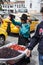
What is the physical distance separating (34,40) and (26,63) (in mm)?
2550

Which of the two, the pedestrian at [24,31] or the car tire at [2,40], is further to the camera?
the car tire at [2,40]

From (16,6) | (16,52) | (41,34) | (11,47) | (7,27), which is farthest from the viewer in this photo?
(16,6)

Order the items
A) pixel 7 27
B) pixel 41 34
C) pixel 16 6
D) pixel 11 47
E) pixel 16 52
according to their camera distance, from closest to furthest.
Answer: pixel 41 34 < pixel 16 52 < pixel 11 47 < pixel 7 27 < pixel 16 6

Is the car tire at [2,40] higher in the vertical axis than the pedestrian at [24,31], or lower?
lower

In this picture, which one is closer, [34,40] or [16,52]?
[34,40]

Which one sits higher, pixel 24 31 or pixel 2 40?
pixel 24 31

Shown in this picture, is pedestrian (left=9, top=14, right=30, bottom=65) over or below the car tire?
over

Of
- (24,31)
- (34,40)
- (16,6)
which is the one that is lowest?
(16,6)

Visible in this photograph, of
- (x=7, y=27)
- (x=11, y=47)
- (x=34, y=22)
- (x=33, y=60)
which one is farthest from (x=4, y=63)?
(x=34, y=22)

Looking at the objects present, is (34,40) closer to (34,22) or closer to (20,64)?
(20,64)

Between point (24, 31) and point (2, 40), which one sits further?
point (2, 40)

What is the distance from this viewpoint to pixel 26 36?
7520mm

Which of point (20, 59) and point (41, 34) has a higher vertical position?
point (41, 34)

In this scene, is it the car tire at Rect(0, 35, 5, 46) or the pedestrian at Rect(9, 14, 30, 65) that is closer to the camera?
the pedestrian at Rect(9, 14, 30, 65)
